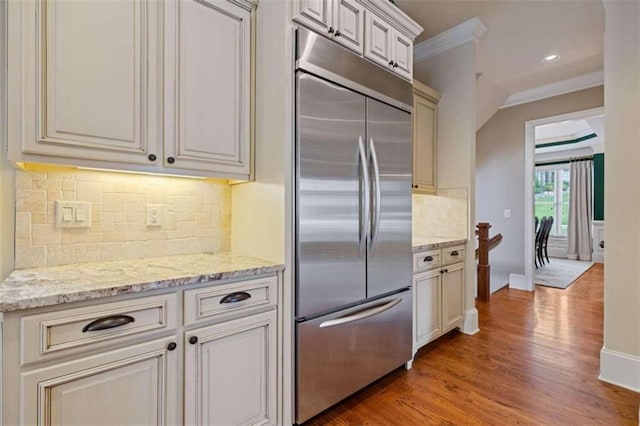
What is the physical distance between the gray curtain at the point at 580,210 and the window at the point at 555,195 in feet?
1.34

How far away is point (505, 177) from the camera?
4.83m

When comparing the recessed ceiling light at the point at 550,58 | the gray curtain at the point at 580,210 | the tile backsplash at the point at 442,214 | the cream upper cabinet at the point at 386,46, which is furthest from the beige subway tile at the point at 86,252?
the gray curtain at the point at 580,210

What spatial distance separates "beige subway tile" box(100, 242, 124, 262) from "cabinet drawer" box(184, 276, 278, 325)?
0.61 meters

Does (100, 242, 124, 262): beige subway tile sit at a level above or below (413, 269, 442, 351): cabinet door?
above

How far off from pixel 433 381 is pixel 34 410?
6.90 feet

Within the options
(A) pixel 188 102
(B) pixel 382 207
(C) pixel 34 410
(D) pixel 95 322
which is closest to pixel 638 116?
(B) pixel 382 207

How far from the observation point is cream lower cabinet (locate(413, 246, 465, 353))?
2426 mm

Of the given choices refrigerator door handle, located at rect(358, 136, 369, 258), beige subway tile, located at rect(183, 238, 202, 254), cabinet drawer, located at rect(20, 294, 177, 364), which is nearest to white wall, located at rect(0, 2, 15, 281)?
cabinet drawer, located at rect(20, 294, 177, 364)

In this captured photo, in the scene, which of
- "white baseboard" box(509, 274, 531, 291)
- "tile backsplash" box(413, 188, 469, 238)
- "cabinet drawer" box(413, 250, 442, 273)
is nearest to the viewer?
"cabinet drawer" box(413, 250, 442, 273)

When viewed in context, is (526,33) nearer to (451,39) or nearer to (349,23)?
(451,39)

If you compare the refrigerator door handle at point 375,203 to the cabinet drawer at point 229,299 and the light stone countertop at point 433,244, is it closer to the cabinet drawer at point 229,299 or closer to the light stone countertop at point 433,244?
the light stone countertop at point 433,244

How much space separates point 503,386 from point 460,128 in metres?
2.16

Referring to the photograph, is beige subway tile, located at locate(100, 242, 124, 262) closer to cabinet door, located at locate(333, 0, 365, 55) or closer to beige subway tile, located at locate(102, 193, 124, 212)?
beige subway tile, located at locate(102, 193, 124, 212)

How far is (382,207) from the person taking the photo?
2.01 metres
